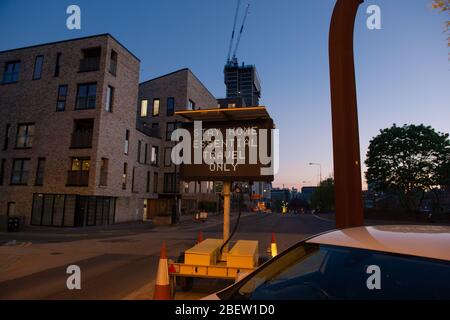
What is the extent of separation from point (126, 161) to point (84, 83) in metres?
8.01

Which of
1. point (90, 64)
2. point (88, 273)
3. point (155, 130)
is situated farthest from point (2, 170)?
point (88, 273)

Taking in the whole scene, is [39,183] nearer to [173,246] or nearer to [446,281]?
[173,246]

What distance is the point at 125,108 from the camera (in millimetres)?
30234

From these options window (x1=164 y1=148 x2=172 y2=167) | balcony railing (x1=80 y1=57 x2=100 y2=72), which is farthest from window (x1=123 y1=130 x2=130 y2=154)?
window (x1=164 y1=148 x2=172 y2=167)

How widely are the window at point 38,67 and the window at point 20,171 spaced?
7.82 meters

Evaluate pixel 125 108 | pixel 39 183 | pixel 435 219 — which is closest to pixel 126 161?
pixel 125 108

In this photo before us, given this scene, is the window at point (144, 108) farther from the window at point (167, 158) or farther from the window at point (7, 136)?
the window at point (7, 136)

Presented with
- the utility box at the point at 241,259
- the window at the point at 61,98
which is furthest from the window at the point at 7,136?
the utility box at the point at 241,259

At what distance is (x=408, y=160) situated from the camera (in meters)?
36.8

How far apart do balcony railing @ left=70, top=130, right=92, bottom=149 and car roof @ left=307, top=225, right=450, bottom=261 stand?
26.4m

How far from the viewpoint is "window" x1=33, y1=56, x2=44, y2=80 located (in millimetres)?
29228

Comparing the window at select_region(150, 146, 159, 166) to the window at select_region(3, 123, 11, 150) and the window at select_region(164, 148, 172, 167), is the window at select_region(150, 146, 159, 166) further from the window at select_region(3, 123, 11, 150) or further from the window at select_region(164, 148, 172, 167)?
the window at select_region(3, 123, 11, 150)

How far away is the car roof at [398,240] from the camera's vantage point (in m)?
2.20
